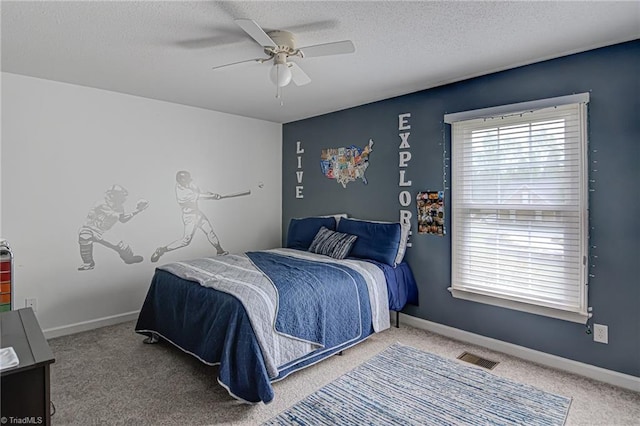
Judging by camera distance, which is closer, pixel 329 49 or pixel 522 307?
pixel 329 49

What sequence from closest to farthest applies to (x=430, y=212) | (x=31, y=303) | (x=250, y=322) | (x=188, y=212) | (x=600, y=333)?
(x=250, y=322)
(x=600, y=333)
(x=31, y=303)
(x=430, y=212)
(x=188, y=212)

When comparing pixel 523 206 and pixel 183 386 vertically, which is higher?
pixel 523 206

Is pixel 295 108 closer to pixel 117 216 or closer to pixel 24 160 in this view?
pixel 117 216

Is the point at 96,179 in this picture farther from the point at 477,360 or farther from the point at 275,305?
the point at 477,360

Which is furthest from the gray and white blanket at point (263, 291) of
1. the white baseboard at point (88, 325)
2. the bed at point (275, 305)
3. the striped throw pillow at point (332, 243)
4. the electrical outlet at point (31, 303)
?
the electrical outlet at point (31, 303)

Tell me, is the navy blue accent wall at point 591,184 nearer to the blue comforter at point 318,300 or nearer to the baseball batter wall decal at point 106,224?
the blue comforter at point 318,300

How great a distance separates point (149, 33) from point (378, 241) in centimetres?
260

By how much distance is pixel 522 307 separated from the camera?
2.91 m

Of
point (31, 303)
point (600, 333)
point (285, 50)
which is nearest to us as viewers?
point (285, 50)

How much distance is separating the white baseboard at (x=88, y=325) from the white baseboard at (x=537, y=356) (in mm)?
3021

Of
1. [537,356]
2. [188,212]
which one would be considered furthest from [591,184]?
[188,212]

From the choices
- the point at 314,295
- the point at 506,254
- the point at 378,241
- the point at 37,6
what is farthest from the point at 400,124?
the point at 37,6

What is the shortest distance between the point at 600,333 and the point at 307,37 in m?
2.98

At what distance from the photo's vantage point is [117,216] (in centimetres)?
372
